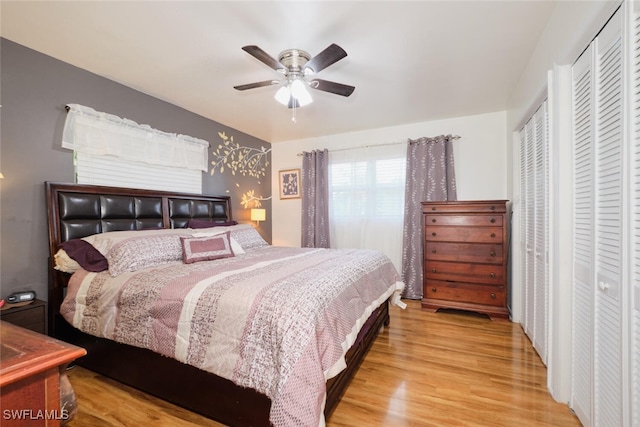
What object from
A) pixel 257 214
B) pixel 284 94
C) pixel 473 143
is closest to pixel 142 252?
pixel 284 94

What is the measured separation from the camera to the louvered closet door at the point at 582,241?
1386mm

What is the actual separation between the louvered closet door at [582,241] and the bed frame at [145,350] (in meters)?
1.22

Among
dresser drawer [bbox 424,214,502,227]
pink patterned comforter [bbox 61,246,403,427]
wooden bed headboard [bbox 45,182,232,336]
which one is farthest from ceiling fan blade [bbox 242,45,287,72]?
dresser drawer [bbox 424,214,502,227]

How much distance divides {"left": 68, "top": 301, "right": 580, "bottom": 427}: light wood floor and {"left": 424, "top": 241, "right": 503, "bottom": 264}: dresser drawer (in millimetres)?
838

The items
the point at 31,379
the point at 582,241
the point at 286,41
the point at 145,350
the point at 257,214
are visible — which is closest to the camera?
the point at 31,379

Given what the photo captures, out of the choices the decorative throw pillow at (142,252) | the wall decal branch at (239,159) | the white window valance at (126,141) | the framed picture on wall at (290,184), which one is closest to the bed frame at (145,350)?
the white window valance at (126,141)

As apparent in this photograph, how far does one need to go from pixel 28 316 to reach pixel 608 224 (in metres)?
3.36

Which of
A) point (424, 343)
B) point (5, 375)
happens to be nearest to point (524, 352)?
point (424, 343)

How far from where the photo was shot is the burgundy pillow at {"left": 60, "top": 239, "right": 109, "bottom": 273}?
6.62 feet

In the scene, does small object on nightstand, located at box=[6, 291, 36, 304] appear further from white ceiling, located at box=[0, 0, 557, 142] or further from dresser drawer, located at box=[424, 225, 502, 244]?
dresser drawer, located at box=[424, 225, 502, 244]

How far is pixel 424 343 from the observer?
245 cm

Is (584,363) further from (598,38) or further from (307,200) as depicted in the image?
(307,200)

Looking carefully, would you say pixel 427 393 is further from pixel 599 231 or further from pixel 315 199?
pixel 315 199

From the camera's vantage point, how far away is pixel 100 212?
7.91 ft
